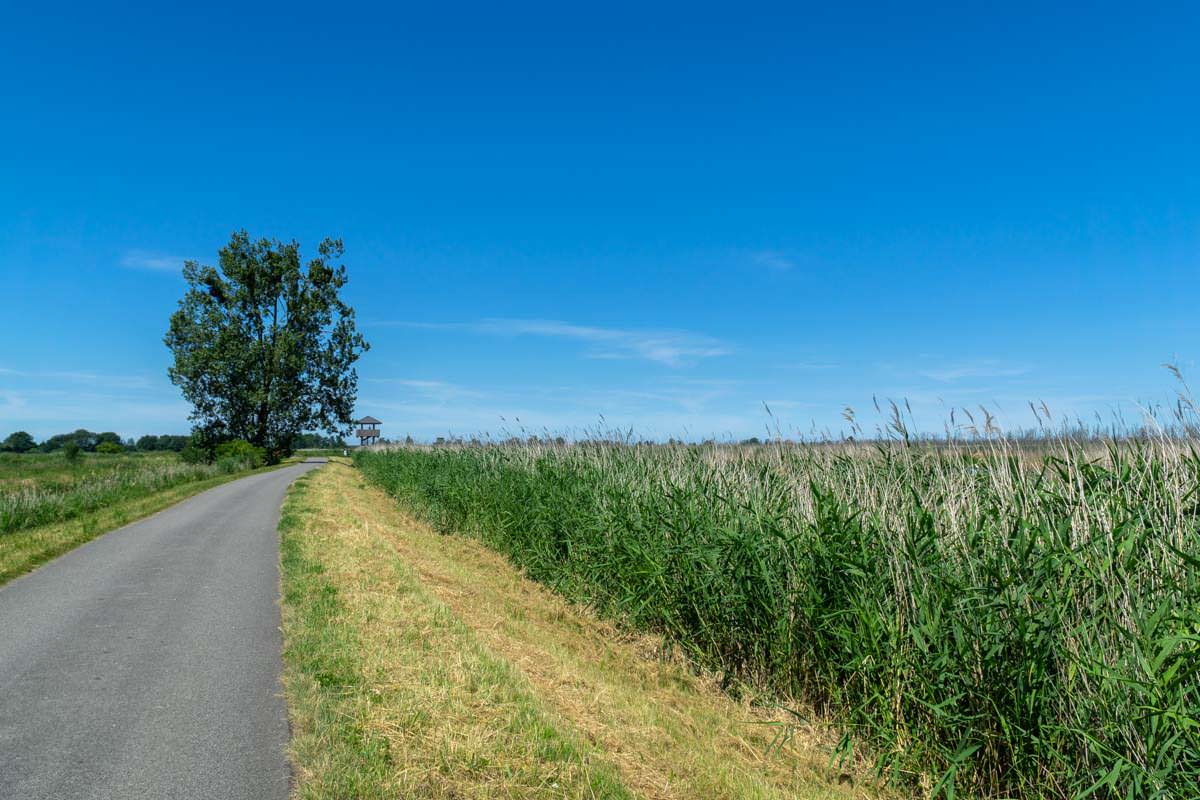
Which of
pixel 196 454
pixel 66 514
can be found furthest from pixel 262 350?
pixel 66 514

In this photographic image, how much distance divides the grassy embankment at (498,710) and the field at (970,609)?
24.9 inches

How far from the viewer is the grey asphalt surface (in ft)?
14.5

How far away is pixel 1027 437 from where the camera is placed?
775cm

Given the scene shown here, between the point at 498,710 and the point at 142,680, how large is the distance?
339cm

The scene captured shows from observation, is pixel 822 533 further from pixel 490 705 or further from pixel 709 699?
pixel 490 705

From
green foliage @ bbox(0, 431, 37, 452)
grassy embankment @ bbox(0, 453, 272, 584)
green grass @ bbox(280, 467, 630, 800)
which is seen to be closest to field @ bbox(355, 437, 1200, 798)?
green grass @ bbox(280, 467, 630, 800)

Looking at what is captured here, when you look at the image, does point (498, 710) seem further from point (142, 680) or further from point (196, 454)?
point (196, 454)

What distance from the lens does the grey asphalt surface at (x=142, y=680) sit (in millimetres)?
4434

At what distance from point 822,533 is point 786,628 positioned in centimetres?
98

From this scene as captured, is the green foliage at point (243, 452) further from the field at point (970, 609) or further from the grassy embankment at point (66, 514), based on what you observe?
the field at point (970, 609)

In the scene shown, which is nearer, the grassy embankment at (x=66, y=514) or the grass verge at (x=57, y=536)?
the grass verge at (x=57, y=536)

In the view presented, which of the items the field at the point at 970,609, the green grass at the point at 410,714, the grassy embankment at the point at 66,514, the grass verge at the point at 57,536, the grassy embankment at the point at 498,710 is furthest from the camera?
the grassy embankment at the point at 66,514

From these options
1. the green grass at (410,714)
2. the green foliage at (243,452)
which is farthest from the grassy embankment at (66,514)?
the green foliage at (243,452)

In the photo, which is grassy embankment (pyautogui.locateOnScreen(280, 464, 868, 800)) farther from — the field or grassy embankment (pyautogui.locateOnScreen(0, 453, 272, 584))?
Answer: grassy embankment (pyautogui.locateOnScreen(0, 453, 272, 584))
